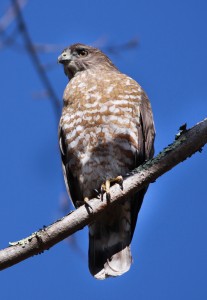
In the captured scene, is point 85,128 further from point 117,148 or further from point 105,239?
point 105,239

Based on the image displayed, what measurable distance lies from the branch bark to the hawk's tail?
79 centimetres

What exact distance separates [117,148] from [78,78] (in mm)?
1001

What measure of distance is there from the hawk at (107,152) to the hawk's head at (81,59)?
72cm

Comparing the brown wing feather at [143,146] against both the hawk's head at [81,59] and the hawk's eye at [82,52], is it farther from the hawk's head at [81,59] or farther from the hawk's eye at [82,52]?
the hawk's eye at [82,52]

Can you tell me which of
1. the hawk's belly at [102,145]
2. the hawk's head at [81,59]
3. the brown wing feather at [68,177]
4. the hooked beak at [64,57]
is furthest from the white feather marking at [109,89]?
the hooked beak at [64,57]

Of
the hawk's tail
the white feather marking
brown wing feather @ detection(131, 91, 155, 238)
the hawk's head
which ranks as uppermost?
the hawk's head

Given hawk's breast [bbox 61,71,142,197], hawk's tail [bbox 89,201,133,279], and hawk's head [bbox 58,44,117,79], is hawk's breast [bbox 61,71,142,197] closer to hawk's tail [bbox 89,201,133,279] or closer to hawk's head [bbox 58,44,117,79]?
hawk's tail [bbox 89,201,133,279]

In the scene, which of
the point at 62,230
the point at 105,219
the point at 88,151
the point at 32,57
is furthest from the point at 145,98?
the point at 62,230

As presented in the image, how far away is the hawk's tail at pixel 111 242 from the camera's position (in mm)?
4066

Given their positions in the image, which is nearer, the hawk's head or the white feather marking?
the white feather marking

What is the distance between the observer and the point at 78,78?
4.95m

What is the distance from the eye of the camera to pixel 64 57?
5.27m

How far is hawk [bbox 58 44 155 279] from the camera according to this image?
13.8ft

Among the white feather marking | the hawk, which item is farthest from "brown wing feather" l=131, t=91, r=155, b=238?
the white feather marking
